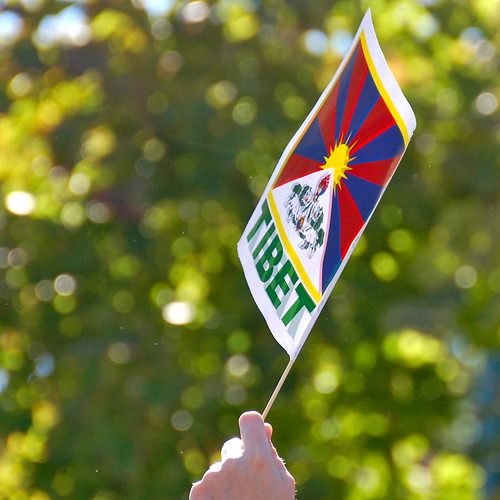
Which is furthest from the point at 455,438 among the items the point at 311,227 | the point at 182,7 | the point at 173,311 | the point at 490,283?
the point at 311,227

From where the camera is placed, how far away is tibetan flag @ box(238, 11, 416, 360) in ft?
6.26

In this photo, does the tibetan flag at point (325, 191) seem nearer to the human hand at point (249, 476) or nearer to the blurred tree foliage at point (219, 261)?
the human hand at point (249, 476)

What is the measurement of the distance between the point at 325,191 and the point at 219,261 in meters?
3.00

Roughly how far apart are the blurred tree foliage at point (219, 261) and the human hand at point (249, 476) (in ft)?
10.1

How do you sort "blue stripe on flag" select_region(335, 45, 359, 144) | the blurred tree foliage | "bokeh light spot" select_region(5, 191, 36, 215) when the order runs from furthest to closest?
1. "bokeh light spot" select_region(5, 191, 36, 215)
2. the blurred tree foliage
3. "blue stripe on flag" select_region(335, 45, 359, 144)

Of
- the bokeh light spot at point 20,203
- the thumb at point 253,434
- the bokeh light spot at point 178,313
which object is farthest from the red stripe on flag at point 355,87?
the bokeh light spot at point 20,203

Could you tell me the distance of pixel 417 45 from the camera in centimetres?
505

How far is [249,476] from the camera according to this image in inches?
62.4

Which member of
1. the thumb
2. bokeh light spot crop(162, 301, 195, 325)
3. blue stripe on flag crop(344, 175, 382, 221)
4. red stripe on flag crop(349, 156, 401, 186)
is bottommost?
bokeh light spot crop(162, 301, 195, 325)

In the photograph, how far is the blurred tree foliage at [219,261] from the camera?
4.74m

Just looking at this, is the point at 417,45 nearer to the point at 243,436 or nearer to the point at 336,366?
the point at 336,366

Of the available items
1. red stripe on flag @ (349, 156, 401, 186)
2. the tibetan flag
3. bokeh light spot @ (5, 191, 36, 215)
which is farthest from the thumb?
bokeh light spot @ (5, 191, 36, 215)

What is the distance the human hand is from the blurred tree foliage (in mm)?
3076

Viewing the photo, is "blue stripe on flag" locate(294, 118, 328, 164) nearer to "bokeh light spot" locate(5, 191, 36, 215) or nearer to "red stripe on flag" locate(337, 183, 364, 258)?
"red stripe on flag" locate(337, 183, 364, 258)
